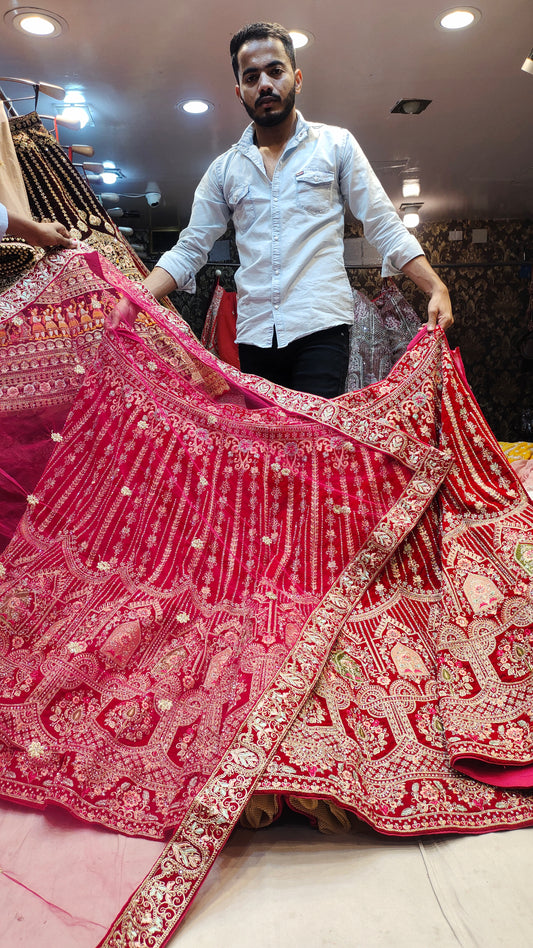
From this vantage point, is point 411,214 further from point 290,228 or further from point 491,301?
point 290,228

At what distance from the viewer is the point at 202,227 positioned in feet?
6.49

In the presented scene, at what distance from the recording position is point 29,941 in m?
0.72

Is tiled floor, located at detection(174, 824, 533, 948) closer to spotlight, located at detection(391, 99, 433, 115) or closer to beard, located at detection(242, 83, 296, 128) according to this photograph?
beard, located at detection(242, 83, 296, 128)

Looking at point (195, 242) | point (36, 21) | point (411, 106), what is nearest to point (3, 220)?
point (195, 242)

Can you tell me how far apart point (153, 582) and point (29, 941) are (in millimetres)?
683

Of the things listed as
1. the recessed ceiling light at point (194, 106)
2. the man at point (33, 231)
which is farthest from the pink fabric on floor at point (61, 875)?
the recessed ceiling light at point (194, 106)

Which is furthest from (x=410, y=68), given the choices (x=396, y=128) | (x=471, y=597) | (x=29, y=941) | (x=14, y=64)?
(x=29, y=941)

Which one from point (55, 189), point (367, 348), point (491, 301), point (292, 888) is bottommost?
point (292, 888)

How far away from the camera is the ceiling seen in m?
2.69

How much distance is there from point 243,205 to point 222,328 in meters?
2.59

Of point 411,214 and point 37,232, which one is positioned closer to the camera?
point 37,232

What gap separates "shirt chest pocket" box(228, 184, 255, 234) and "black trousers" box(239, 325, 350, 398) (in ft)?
1.19

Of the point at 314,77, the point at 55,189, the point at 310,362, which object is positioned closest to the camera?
the point at 310,362

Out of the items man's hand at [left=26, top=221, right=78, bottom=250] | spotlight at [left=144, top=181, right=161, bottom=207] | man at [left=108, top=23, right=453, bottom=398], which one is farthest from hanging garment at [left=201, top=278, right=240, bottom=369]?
man's hand at [left=26, top=221, right=78, bottom=250]
